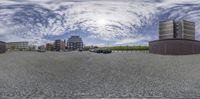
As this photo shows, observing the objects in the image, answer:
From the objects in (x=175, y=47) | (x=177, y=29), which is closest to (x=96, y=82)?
(x=175, y=47)

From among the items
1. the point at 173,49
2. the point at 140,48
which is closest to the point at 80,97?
the point at 173,49

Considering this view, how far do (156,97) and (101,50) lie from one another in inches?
3721

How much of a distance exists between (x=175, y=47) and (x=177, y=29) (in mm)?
73588

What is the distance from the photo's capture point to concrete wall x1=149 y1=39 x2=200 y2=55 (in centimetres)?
11194

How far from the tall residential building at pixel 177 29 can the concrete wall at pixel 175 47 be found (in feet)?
192

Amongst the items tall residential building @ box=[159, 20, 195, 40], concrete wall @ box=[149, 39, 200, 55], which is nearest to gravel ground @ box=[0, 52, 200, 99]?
concrete wall @ box=[149, 39, 200, 55]

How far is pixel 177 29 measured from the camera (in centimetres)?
18325

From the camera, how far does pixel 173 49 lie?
4397 inches

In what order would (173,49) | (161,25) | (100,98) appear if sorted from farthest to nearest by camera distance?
(161,25)
(173,49)
(100,98)

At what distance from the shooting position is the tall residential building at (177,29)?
17975cm

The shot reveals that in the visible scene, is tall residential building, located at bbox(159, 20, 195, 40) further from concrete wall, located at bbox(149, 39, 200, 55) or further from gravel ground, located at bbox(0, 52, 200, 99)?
gravel ground, located at bbox(0, 52, 200, 99)

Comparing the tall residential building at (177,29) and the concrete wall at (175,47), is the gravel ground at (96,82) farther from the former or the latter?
the tall residential building at (177,29)

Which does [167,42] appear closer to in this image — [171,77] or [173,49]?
[173,49]

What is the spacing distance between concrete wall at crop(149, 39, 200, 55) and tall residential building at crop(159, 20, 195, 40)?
5859 cm
